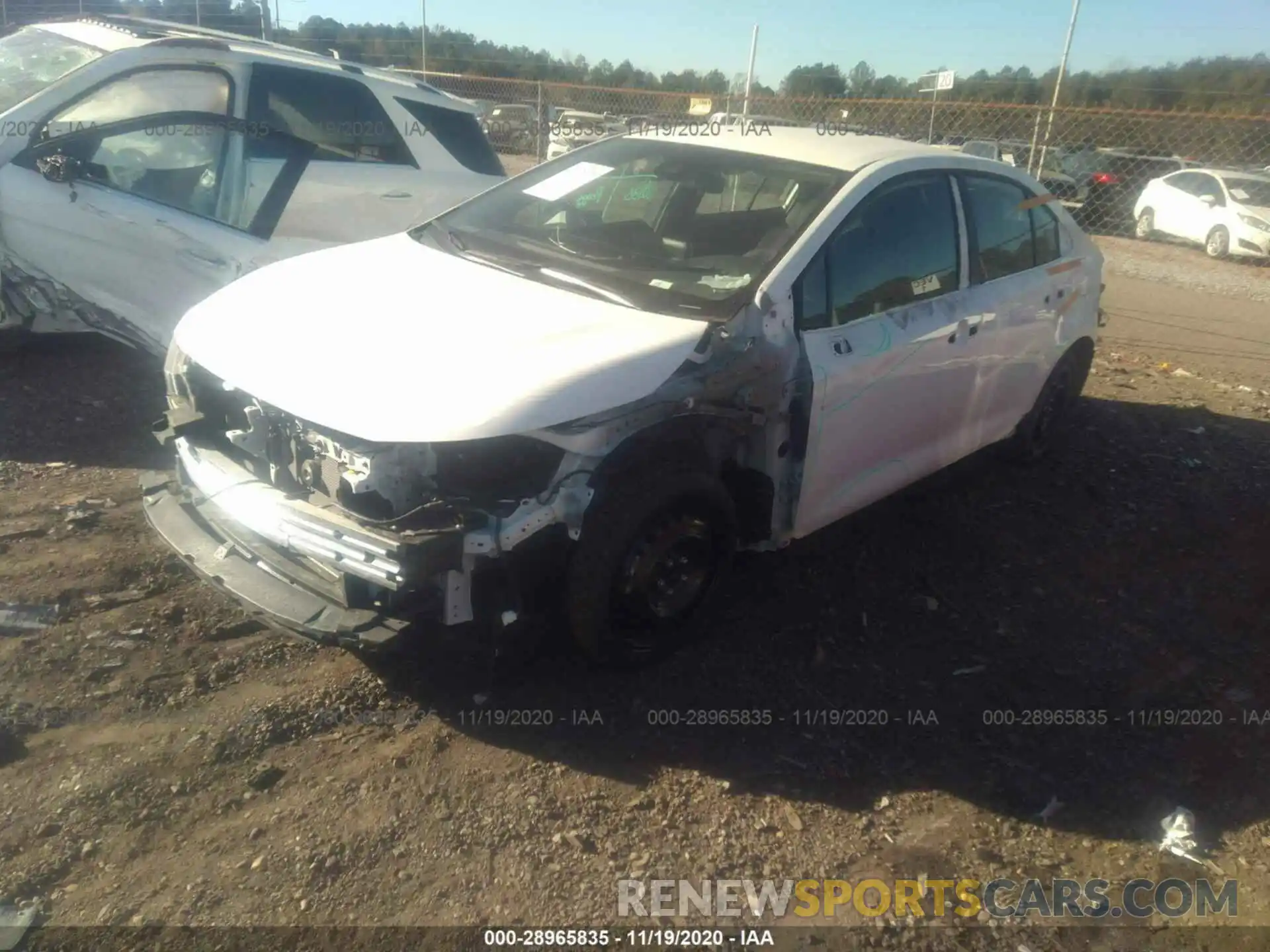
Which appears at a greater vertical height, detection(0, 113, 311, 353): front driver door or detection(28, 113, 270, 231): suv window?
detection(28, 113, 270, 231): suv window

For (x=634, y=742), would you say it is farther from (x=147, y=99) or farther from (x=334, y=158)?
(x=147, y=99)

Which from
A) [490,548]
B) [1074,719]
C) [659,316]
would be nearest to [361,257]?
[659,316]

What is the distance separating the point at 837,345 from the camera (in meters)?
3.56

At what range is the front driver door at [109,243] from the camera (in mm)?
5008

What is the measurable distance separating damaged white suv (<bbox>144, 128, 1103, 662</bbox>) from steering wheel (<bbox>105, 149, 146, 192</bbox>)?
80.9 inches

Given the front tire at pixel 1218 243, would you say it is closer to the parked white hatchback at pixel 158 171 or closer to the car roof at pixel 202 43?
the car roof at pixel 202 43

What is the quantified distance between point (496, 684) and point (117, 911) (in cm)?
119

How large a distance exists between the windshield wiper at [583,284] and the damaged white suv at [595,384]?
0.03 ft

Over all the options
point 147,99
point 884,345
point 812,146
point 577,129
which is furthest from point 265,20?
point 884,345

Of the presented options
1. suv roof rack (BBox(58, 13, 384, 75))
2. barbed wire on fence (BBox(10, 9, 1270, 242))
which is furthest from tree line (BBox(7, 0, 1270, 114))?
suv roof rack (BBox(58, 13, 384, 75))

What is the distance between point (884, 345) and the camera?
12.3 ft

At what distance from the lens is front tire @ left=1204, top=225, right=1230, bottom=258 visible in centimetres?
1481

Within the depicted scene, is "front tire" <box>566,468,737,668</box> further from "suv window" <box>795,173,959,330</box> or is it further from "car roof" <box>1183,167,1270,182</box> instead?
"car roof" <box>1183,167,1270,182</box>

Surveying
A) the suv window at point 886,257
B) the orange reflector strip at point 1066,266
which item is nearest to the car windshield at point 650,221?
the suv window at point 886,257
